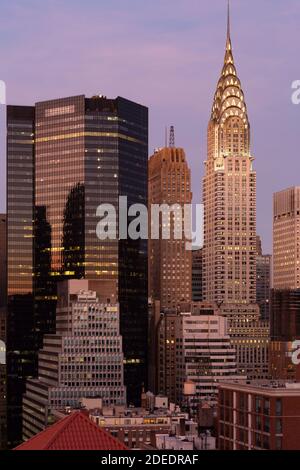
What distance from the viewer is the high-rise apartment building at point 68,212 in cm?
4822

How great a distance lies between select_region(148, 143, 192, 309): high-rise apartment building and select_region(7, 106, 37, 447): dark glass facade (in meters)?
6.08

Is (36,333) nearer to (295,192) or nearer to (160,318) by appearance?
(160,318)

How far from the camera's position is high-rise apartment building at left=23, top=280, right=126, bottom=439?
3866 cm

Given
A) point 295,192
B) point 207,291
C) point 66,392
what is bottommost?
point 66,392

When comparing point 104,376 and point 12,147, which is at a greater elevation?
point 12,147

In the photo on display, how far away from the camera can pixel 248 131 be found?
64375 millimetres

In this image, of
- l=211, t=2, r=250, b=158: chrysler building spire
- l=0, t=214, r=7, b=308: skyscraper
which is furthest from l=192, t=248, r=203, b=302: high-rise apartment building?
l=0, t=214, r=7, b=308: skyscraper

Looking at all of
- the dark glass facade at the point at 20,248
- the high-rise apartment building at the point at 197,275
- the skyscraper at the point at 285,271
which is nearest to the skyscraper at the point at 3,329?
the dark glass facade at the point at 20,248

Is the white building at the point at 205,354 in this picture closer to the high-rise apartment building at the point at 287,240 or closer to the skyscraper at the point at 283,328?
the skyscraper at the point at 283,328

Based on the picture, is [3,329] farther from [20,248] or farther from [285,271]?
[285,271]

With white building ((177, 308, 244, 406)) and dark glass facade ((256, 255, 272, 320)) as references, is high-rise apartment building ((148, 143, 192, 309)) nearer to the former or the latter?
white building ((177, 308, 244, 406))

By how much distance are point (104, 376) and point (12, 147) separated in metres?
16.6

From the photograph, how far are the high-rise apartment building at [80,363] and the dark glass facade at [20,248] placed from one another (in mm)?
6681
